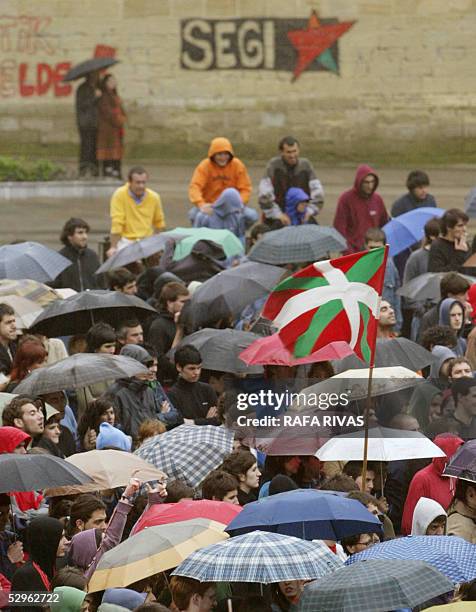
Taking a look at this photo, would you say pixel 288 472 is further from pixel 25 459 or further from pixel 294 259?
pixel 294 259

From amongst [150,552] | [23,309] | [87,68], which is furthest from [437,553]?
[87,68]

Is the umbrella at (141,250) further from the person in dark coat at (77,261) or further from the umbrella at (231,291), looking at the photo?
the umbrella at (231,291)

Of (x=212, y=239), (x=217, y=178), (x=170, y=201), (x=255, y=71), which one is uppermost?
(x=255, y=71)

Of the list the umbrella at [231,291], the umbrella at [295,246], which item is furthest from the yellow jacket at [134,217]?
the umbrella at [231,291]

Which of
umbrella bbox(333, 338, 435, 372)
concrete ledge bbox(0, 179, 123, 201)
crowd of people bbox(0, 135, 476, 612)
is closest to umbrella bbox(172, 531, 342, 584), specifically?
crowd of people bbox(0, 135, 476, 612)

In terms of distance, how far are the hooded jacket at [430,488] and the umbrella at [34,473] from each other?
1903 mm

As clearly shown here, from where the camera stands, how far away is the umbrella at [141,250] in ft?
55.5

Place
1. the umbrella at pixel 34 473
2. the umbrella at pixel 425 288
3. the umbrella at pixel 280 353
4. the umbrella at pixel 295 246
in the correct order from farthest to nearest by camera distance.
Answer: the umbrella at pixel 295 246 < the umbrella at pixel 425 288 < the umbrella at pixel 280 353 < the umbrella at pixel 34 473

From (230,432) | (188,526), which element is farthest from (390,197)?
(188,526)

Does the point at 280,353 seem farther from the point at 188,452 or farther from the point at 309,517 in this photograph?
the point at 309,517

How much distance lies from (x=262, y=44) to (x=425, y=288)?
64.3 ft

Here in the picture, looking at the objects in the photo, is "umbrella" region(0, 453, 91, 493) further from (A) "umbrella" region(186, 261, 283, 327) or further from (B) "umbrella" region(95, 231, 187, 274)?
(B) "umbrella" region(95, 231, 187, 274)

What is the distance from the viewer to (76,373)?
40.1 ft

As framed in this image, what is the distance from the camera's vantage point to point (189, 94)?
3462 cm
